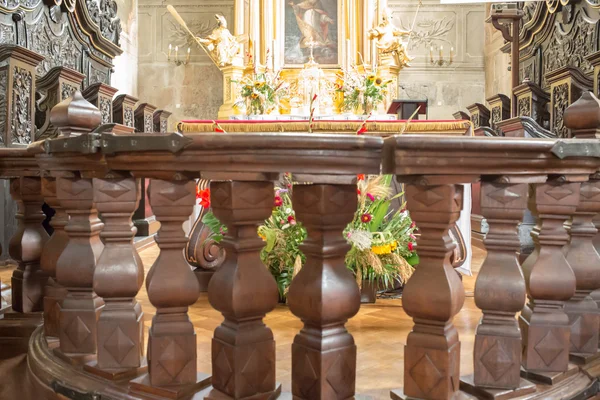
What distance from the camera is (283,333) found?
2029mm

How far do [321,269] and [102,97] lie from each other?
573 centimetres

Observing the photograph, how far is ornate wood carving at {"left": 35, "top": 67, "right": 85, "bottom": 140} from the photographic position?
567 centimetres

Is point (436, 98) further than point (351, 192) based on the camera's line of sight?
Yes

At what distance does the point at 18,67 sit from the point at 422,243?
4.55m

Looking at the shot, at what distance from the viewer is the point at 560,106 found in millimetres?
6801

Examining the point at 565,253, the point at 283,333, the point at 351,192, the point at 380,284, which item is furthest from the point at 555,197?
the point at 380,284

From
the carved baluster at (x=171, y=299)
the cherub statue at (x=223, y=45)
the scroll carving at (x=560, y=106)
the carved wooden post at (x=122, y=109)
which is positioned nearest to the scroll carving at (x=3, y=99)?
the carved wooden post at (x=122, y=109)

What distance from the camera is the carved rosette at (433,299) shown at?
120 centimetres

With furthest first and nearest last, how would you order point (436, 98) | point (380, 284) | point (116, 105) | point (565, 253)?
point (436, 98)
point (116, 105)
point (380, 284)
point (565, 253)

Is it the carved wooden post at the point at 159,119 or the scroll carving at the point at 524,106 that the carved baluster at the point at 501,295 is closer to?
the scroll carving at the point at 524,106

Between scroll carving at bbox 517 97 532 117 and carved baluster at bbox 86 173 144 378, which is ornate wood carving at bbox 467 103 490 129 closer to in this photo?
scroll carving at bbox 517 97 532 117

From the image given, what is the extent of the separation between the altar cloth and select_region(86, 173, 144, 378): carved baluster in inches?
116

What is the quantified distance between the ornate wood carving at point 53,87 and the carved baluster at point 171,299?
4755 mm

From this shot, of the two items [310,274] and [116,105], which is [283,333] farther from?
[116,105]
